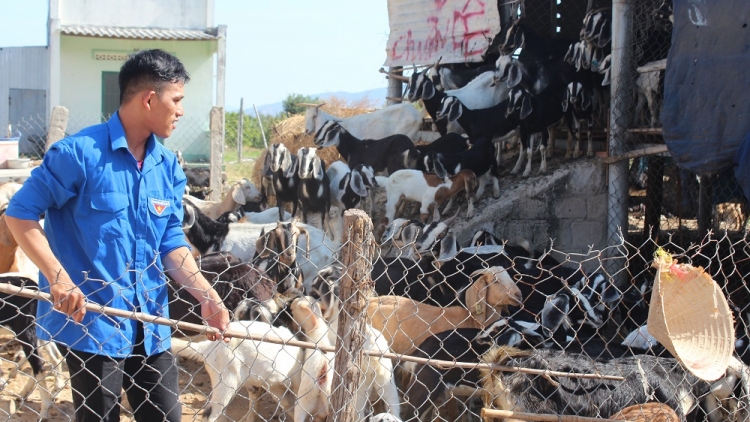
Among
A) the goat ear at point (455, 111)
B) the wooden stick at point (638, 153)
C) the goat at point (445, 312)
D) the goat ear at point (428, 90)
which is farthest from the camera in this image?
the goat ear at point (428, 90)

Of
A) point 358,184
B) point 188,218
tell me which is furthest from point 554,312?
point 358,184

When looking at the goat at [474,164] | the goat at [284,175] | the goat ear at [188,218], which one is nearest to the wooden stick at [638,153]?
the goat at [474,164]

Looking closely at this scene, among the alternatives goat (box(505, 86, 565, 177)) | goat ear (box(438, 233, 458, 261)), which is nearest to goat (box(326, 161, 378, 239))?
goat (box(505, 86, 565, 177))

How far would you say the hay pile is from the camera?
13.1 meters

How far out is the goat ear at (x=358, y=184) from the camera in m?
9.74

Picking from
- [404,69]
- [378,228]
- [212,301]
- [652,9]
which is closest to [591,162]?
[652,9]

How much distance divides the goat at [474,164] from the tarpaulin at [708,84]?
2934mm

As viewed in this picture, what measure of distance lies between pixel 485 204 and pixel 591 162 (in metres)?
1.31

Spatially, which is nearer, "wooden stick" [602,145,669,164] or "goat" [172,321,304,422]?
"goat" [172,321,304,422]

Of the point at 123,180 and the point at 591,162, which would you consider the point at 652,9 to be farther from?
the point at 123,180

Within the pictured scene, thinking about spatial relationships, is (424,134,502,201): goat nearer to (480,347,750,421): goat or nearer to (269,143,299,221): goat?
(269,143,299,221): goat

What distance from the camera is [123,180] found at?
2635mm

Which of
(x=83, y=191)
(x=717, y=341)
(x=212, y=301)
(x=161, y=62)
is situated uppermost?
(x=161, y=62)

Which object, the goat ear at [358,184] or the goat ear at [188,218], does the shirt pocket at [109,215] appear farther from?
the goat ear at [358,184]
